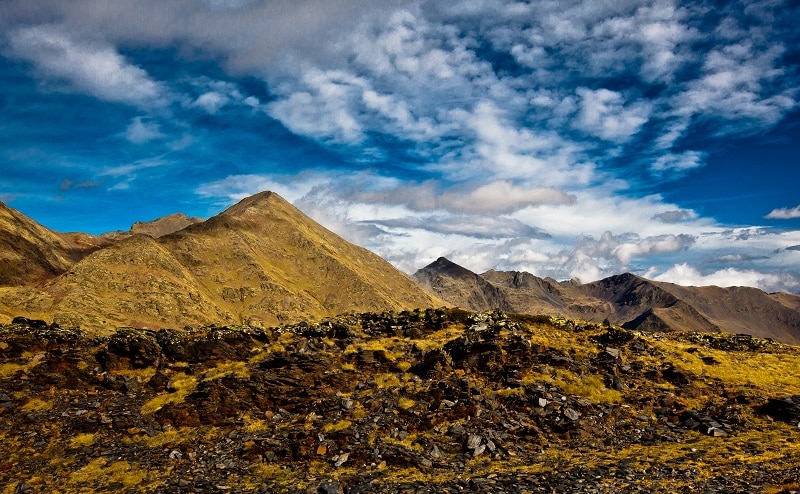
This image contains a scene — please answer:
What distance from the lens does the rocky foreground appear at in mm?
23438

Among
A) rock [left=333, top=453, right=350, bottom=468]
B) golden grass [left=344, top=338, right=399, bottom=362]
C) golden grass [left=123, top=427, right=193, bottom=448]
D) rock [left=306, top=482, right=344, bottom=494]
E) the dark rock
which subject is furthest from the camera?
golden grass [left=344, top=338, right=399, bottom=362]

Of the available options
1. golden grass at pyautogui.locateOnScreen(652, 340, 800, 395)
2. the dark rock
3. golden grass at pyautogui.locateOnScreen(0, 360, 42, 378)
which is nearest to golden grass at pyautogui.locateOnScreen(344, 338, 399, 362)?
the dark rock

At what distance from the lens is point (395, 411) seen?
3027 cm

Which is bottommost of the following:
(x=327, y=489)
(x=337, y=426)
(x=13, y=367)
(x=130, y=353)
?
(x=327, y=489)

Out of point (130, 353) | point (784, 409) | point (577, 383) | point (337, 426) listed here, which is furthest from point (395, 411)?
point (784, 409)

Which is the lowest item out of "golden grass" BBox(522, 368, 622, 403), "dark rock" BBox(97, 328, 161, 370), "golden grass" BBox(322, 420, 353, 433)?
"golden grass" BBox(322, 420, 353, 433)

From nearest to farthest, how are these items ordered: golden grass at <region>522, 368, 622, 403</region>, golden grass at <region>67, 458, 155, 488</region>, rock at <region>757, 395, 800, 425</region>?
golden grass at <region>67, 458, 155, 488</region> < rock at <region>757, 395, 800, 425</region> < golden grass at <region>522, 368, 622, 403</region>

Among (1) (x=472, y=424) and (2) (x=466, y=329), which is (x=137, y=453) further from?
(2) (x=466, y=329)

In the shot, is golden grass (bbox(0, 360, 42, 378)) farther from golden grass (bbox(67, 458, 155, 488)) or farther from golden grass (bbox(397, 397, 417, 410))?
golden grass (bbox(397, 397, 417, 410))

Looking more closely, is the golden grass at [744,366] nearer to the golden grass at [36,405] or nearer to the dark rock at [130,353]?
the dark rock at [130,353]

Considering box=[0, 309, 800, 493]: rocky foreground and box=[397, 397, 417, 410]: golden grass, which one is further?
box=[397, 397, 417, 410]: golden grass

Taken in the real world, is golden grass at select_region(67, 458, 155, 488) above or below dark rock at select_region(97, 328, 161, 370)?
below

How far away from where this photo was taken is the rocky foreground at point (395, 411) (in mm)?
23438

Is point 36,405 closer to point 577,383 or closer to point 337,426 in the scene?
point 337,426
